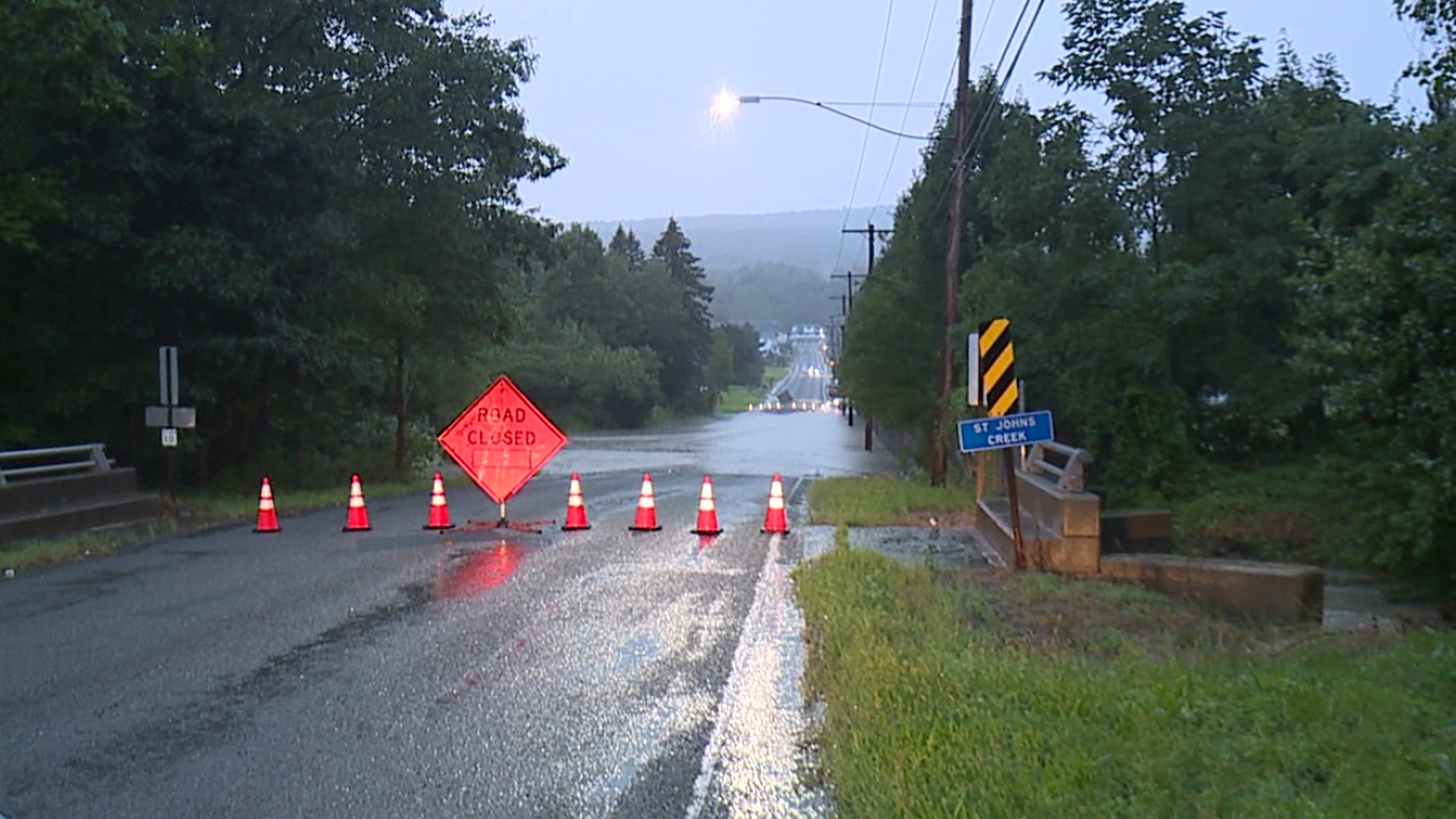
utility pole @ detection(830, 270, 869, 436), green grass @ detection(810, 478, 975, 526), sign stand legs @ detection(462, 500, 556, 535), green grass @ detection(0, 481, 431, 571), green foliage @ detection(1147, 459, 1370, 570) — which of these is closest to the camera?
green grass @ detection(0, 481, 431, 571)

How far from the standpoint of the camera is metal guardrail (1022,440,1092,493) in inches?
569

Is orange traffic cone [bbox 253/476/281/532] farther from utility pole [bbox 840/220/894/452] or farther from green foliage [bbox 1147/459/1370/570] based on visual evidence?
utility pole [bbox 840/220/894/452]

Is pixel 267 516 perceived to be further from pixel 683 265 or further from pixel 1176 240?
pixel 683 265

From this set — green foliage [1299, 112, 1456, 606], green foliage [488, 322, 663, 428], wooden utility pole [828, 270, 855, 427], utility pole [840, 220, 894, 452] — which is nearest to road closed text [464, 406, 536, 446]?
green foliage [1299, 112, 1456, 606]

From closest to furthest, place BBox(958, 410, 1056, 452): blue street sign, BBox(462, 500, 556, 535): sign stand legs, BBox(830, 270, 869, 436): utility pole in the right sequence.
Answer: BBox(958, 410, 1056, 452): blue street sign < BBox(462, 500, 556, 535): sign stand legs < BBox(830, 270, 869, 436): utility pole

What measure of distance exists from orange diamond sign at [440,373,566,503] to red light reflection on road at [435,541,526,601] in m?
2.14

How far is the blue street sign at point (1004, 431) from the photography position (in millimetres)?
13000

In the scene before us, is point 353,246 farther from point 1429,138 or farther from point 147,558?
point 1429,138

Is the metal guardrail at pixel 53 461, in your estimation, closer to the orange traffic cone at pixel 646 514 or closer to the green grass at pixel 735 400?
the orange traffic cone at pixel 646 514

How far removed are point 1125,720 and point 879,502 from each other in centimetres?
1508

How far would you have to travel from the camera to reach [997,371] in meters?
14.0

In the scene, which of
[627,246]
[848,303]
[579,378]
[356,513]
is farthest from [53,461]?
[627,246]

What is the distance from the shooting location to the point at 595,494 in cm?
2562

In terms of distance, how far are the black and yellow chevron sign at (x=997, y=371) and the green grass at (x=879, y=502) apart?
5300mm
